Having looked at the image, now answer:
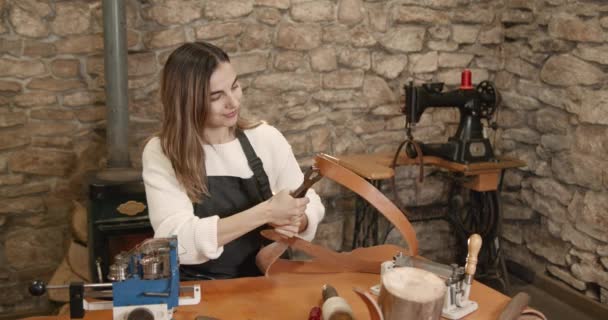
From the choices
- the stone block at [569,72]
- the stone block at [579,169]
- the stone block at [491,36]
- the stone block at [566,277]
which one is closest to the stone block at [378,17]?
the stone block at [491,36]

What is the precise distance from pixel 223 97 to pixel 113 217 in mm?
1022

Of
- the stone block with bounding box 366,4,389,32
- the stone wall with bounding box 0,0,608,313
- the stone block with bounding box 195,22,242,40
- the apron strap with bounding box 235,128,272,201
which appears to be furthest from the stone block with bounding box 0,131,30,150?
the stone block with bounding box 366,4,389,32

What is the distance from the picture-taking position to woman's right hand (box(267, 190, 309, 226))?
1680mm

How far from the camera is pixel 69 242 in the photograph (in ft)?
10.3

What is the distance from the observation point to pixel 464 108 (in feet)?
10.8

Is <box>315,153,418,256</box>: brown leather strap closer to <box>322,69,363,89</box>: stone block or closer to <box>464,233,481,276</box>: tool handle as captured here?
<box>464,233,481,276</box>: tool handle

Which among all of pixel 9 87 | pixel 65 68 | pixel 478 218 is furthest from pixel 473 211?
pixel 9 87

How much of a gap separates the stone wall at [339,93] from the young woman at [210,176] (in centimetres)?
125

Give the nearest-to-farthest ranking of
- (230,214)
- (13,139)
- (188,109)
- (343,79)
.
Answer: (188,109) < (230,214) < (13,139) < (343,79)

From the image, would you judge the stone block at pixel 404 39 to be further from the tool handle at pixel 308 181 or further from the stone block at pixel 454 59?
the tool handle at pixel 308 181

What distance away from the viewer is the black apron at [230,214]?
2014 millimetres

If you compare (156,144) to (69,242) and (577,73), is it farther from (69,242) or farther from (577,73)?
(577,73)

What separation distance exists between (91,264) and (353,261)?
1588 mm

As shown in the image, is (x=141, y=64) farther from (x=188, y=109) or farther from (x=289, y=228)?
(x=289, y=228)
